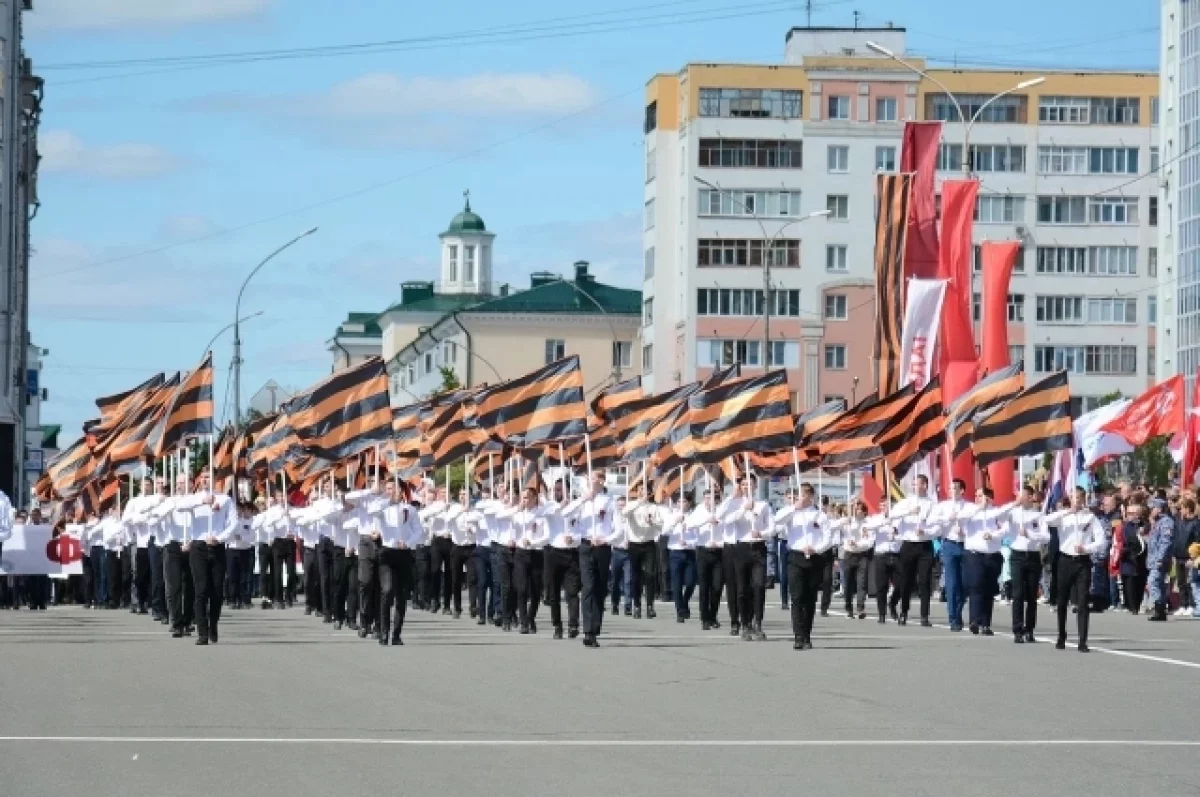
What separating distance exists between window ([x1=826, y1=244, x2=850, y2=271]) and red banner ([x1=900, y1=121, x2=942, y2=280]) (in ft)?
240

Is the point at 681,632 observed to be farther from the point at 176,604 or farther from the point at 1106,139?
the point at 1106,139

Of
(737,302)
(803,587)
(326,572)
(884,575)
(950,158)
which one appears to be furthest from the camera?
(737,302)

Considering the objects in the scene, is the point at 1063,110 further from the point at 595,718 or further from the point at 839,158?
the point at 595,718

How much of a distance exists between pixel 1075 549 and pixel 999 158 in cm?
9229

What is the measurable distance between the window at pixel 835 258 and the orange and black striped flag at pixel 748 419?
86.0 metres

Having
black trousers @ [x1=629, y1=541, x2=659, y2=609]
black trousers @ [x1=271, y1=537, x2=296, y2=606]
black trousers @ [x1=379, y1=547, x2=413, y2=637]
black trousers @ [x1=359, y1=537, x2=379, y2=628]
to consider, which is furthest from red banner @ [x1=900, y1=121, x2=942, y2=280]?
black trousers @ [x1=379, y1=547, x2=413, y2=637]

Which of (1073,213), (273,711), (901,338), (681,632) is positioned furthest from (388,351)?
(273,711)

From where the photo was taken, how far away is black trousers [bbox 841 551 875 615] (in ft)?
116

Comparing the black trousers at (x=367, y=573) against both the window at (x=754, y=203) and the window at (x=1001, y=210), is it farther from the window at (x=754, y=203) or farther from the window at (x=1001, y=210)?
the window at (x=1001, y=210)

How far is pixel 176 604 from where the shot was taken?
91.9 ft

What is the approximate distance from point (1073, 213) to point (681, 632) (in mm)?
91167

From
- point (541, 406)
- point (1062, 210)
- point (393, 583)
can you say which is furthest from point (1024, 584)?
point (1062, 210)

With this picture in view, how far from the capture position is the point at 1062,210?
388ft

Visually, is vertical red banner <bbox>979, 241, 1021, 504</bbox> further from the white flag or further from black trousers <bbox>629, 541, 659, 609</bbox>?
black trousers <bbox>629, 541, 659, 609</bbox>
